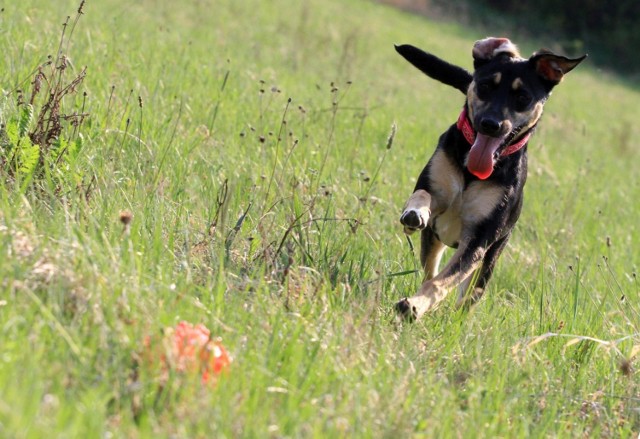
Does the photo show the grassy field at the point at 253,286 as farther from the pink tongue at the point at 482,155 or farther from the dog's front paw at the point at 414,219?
the pink tongue at the point at 482,155

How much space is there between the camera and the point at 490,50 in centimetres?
515

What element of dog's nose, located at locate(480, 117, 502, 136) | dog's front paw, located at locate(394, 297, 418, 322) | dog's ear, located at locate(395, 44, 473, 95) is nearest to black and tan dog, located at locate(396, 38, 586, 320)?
dog's nose, located at locate(480, 117, 502, 136)

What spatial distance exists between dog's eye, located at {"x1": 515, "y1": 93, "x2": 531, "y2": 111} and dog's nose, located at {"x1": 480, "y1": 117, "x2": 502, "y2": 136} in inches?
11.3

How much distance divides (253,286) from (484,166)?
1713 millimetres

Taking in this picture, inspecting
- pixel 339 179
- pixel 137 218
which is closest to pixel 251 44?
pixel 339 179

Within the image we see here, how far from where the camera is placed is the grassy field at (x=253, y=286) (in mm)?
2570

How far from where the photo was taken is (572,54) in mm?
35406

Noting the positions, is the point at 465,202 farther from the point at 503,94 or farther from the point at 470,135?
the point at 503,94

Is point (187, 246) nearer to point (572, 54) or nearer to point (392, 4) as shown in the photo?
point (392, 4)

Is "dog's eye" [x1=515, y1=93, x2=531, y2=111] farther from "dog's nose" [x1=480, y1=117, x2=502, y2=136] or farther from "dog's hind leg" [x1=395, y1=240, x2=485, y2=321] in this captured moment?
"dog's hind leg" [x1=395, y1=240, x2=485, y2=321]

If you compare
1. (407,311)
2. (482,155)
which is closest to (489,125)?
(482,155)

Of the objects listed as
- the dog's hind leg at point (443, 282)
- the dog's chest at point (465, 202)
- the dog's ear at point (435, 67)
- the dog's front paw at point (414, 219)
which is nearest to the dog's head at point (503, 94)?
the dog's chest at point (465, 202)

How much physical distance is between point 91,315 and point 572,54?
34761 mm

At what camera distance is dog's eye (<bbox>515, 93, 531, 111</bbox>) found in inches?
192
